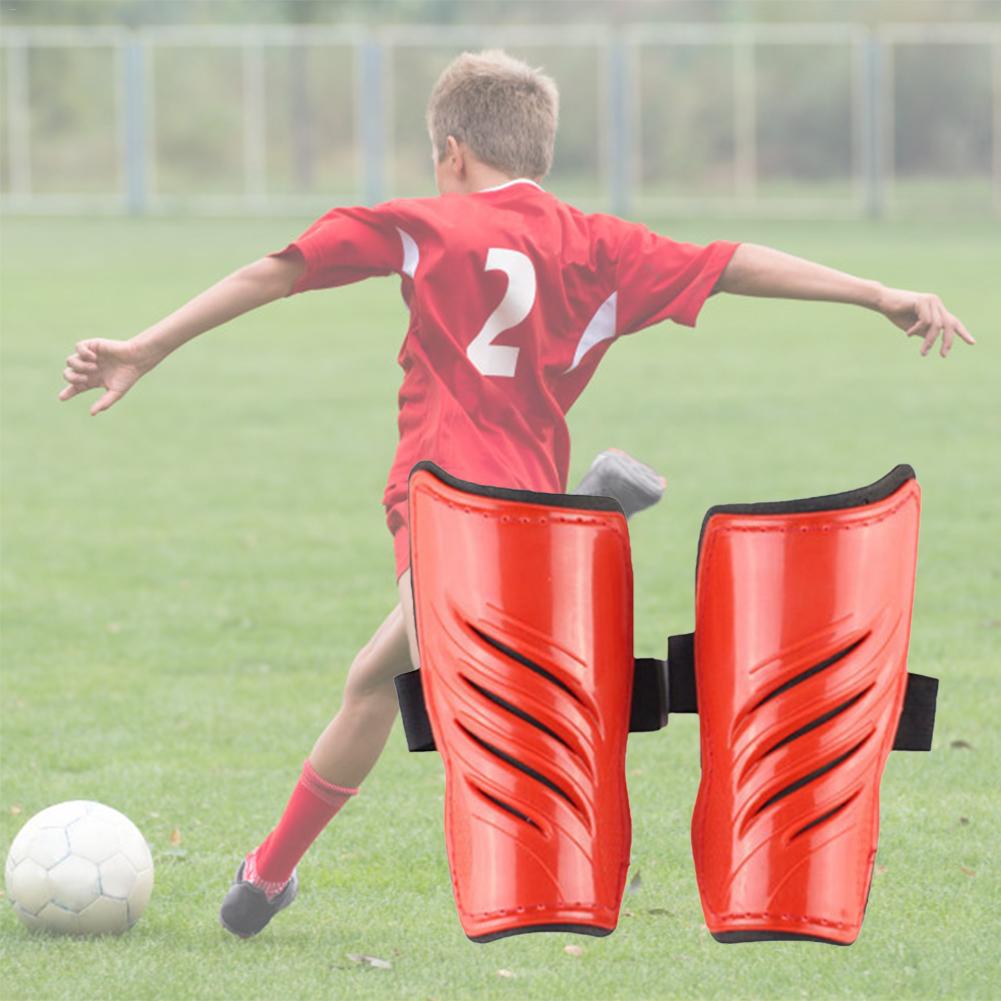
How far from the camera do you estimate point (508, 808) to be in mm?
3389

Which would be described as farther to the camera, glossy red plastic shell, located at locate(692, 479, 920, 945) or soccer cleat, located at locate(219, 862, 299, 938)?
soccer cleat, located at locate(219, 862, 299, 938)

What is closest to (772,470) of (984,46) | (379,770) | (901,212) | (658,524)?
(658,524)

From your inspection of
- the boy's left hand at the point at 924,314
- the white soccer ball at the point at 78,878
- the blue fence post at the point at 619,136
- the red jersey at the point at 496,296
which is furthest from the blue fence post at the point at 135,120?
the boy's left hand at the point at 924,314

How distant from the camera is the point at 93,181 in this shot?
3619 centimetres

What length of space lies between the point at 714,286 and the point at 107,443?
950 centimetres

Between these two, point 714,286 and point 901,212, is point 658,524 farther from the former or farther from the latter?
point 901,212

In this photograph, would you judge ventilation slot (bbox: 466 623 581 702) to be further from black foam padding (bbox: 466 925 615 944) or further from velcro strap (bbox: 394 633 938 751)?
black foam padding (bbox: 466 925 615 944)

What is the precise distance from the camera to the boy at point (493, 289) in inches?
150

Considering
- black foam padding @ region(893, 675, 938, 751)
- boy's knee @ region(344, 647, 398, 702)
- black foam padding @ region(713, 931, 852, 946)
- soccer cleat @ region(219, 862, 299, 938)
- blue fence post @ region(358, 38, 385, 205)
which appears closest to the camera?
black foam padding @ region(713, 931, 852, 946)

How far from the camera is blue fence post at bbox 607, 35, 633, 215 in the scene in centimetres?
3475

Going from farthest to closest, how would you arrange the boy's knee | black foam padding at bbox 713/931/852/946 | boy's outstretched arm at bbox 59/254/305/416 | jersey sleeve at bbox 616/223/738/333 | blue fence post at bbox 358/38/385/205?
blue fence post at bbox 358/38/385/205, the boy's knee, jersey sleeve at bbox 616/223/738/333, boy's outstretched arm at bbox 59/254/305/416, black foam padding at bbox 713/931/852/946

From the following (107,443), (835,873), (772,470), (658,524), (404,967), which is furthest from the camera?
(107,443)

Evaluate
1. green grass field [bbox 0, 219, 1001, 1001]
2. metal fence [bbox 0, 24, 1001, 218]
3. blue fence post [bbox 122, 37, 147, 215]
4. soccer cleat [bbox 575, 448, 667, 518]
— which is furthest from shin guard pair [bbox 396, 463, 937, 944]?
blue fence post [bbox 122, 37, 147, 215]

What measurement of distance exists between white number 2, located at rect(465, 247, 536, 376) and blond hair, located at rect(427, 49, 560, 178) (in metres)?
0.27
